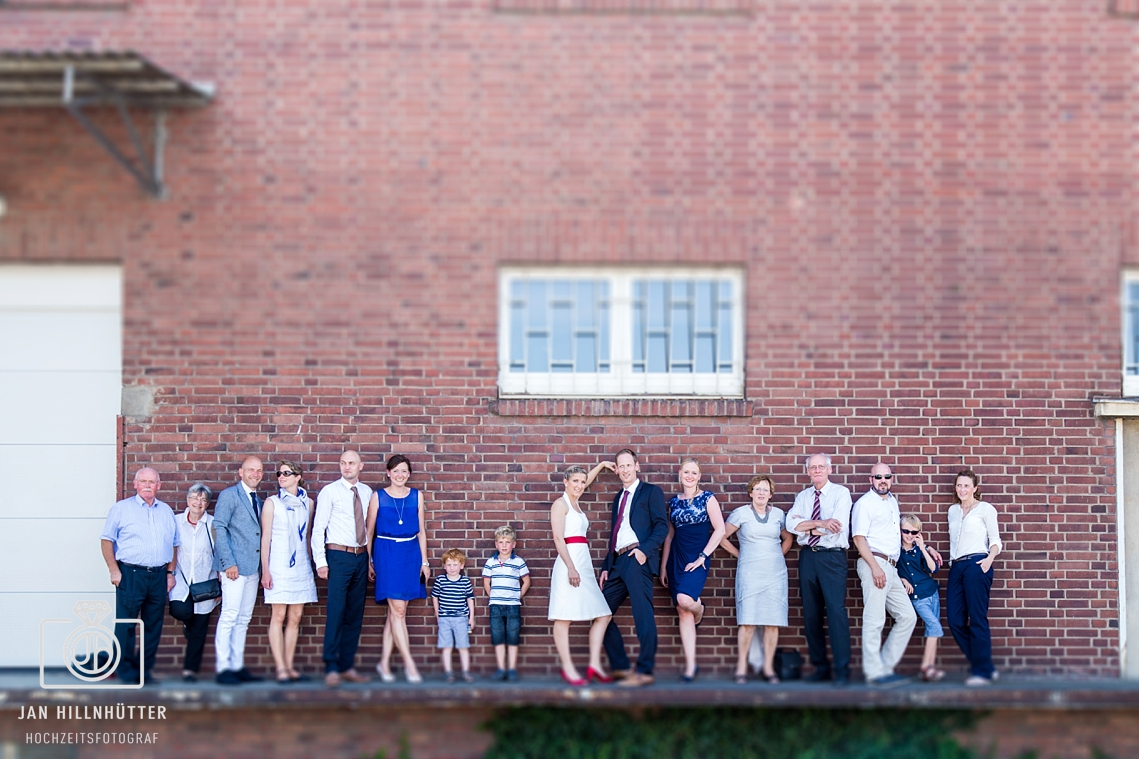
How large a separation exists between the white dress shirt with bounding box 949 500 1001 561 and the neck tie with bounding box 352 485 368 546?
15.6 ft

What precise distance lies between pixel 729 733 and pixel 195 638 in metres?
4.26

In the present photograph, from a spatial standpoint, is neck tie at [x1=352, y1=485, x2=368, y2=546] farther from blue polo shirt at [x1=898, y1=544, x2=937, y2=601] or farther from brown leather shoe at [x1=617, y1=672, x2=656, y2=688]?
blue polo shirt at [x1=898, y1=544, x2=937, y2=601]

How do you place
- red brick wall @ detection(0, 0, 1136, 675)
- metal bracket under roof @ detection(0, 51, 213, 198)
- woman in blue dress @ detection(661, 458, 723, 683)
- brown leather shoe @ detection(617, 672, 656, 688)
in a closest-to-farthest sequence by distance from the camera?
metal bracket under roof @ detection(0, 51, 213, 198) → brown leather shoe @ detection(617, 672, 656, 688) → woman in blue dress @ detection(661, 458, 723, 683) → red brick wall @ detection(0, 0, 1136, 675)

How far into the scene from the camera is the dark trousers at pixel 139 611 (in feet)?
26.8

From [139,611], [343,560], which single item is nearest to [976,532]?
[343,560]

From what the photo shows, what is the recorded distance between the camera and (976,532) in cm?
845

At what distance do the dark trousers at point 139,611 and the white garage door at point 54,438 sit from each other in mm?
739

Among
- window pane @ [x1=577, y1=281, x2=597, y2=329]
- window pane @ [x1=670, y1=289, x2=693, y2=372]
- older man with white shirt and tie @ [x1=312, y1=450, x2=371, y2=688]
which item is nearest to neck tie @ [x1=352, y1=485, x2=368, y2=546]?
older man with white shirt and tie @ [x1=312, y1=450, x2=371, y2=688]

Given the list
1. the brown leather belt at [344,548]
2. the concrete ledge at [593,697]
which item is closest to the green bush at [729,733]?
the concrete ledge at [593,697]

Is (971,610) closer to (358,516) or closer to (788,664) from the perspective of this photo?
(788,664)

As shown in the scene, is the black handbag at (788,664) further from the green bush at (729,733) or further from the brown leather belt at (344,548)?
the brown leather belt at (344,548)

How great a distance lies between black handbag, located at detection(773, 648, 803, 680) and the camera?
8445 millimetres

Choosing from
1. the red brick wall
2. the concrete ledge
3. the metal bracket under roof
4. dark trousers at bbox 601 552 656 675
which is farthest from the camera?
the red brick wall

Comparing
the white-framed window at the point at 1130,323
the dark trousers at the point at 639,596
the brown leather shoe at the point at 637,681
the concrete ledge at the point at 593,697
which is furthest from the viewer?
the white-framed window at the point at 1130,323
